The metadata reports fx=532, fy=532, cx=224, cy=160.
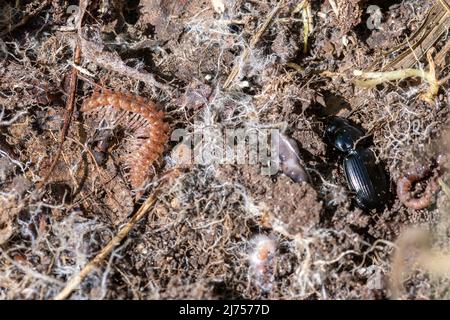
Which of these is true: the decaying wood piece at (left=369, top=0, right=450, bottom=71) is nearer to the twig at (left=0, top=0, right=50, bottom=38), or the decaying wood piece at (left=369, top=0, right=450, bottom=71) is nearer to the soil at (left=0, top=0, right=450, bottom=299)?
the soil at (left=0, top=0, right=450, bottom=299)

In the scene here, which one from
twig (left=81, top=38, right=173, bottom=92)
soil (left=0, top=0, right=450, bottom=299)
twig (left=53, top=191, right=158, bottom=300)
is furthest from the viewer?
twig (left=81, top=38, right=173, bottom=92)

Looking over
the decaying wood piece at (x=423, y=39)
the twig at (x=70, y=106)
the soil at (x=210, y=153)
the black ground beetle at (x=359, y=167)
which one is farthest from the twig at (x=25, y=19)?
the decaying wood piece at (x=423, y=39)

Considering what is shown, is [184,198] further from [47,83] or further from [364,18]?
[364,18]

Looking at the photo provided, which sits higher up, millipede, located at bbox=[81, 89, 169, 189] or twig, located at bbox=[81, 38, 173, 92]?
twig, located at bbox=[81, 38, 173, 92]

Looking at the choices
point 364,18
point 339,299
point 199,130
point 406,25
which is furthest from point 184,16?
point 339,299

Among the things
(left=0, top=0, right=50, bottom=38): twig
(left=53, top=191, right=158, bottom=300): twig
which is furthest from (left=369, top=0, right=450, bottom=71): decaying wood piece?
(left=0, top=0, right=50, bottom=38): twig

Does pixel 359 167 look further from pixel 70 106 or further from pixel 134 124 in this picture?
pixel 70 106

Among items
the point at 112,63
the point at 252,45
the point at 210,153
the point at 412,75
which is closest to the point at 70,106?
the point at 112,63

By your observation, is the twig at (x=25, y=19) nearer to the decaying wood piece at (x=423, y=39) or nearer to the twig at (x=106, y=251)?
the twig at (x=106, y=251)
